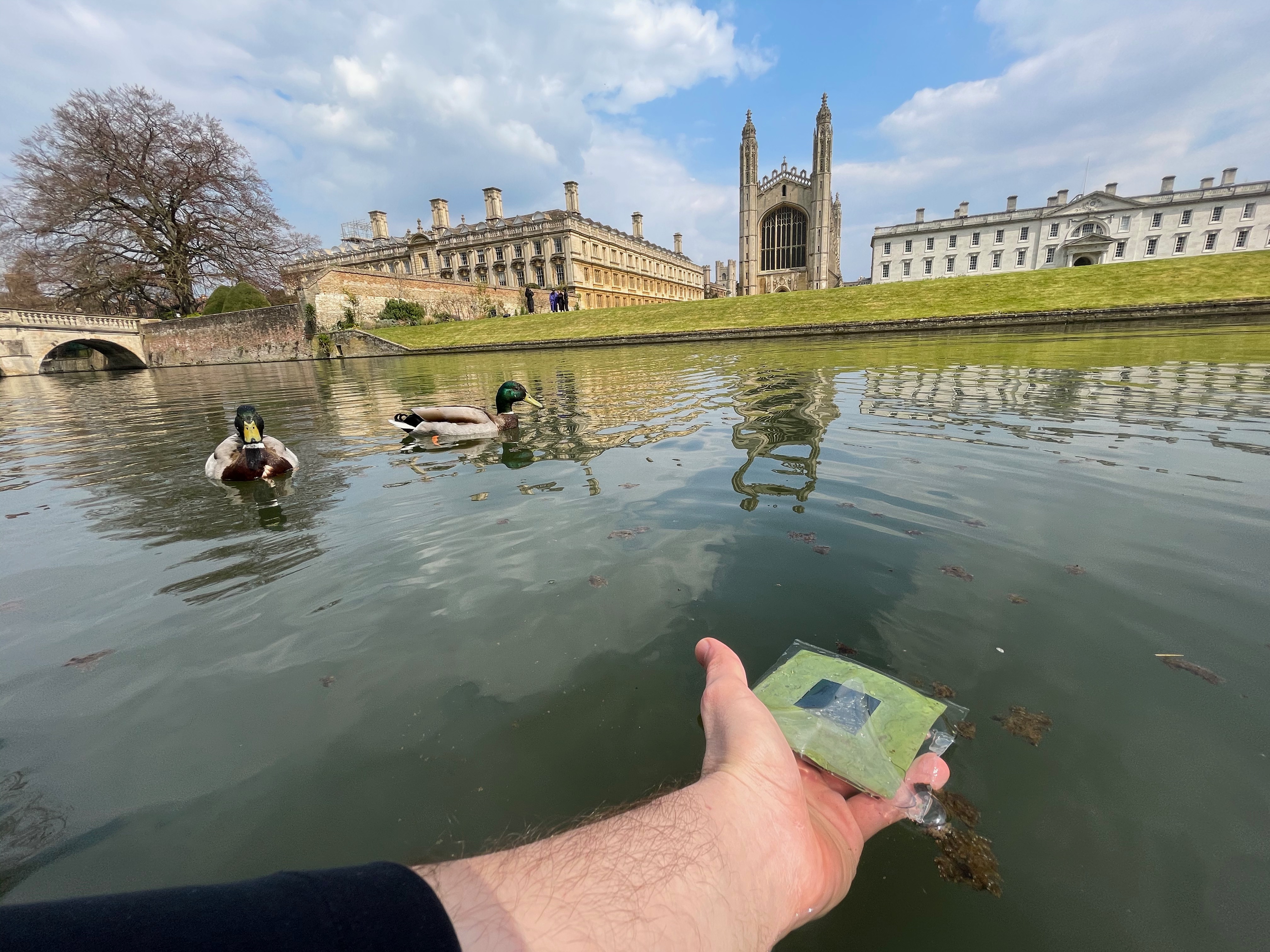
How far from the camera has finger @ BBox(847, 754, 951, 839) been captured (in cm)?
169

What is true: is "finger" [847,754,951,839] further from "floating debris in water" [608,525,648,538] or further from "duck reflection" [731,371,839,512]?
"duck reflection" [731,371,839,512]

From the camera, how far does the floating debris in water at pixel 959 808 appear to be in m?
1.64

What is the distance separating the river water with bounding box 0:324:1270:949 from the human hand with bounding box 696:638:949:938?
0.08m

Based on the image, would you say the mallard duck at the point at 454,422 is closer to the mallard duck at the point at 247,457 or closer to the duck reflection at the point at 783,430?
the mallard duck at the point at 247,457

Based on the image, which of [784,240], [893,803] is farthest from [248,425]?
[784,240]

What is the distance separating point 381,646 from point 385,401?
11188 millimetres

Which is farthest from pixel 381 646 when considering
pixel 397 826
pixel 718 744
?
pixel 718 744

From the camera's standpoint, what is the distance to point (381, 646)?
2.66m

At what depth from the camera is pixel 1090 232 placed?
57125mm

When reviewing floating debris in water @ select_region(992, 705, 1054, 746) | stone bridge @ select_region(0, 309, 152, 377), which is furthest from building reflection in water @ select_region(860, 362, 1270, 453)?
stone bridge @ select_region(0, 309, 152, 377)

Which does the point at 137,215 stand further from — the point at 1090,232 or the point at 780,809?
the point at 1090,232

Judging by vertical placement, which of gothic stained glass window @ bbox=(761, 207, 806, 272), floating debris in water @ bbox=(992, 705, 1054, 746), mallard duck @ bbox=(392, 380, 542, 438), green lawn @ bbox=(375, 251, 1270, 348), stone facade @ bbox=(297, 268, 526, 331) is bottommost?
floating debris in water @ bbox=(992, 705, 1054, 746)

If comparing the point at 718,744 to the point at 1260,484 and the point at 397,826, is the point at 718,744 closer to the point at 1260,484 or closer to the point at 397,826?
the point at 397,826

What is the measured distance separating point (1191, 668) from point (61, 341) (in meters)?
50.0
